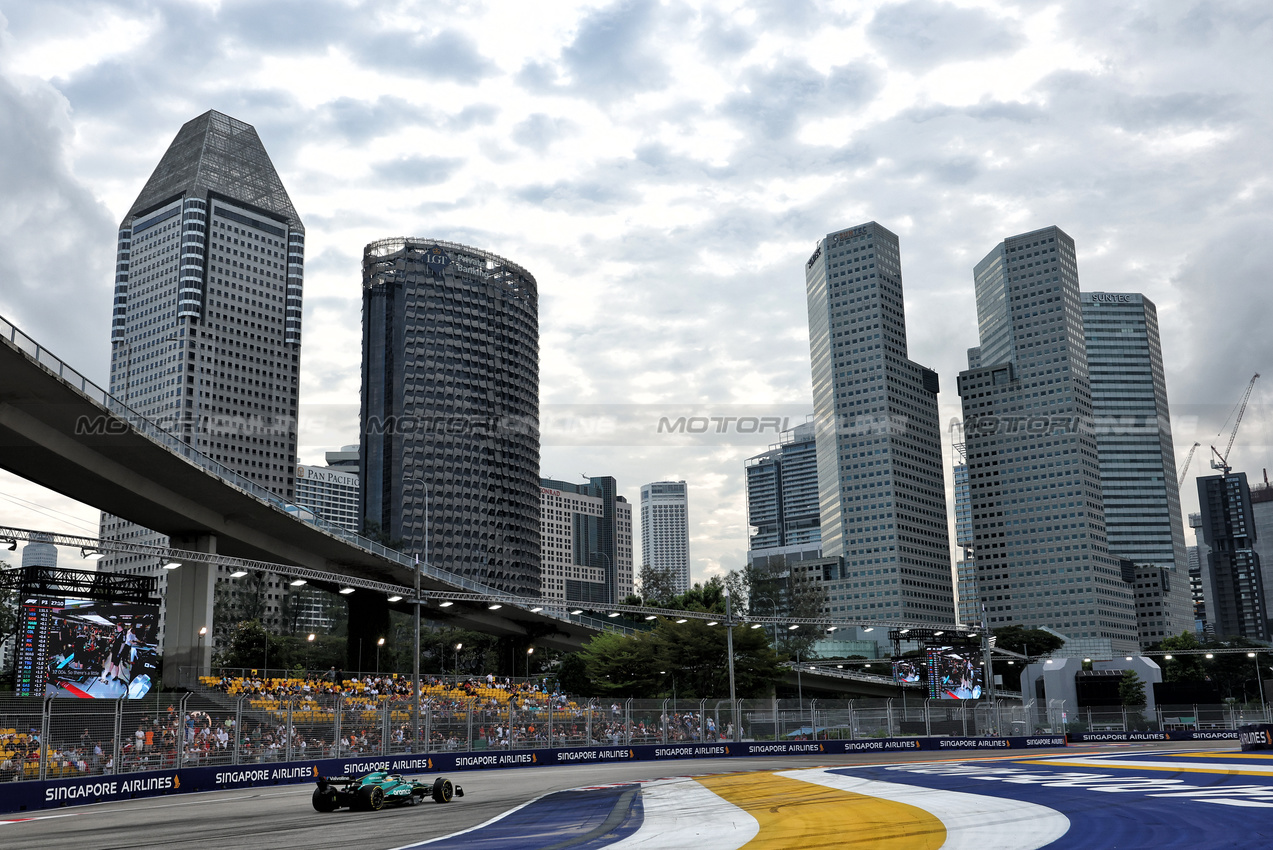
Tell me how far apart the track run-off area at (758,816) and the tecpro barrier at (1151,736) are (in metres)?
35.6

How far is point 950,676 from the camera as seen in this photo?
282 ft

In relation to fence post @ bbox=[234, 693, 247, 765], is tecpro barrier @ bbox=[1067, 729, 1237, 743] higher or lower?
lower

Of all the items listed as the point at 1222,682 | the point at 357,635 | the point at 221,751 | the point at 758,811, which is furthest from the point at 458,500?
the point at 758,811

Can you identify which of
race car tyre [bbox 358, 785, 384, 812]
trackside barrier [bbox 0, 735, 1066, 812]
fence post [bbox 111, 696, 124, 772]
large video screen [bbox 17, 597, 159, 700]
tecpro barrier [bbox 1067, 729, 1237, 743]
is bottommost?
tecpro barrier [bbox 1067, 729, 1237, 743]

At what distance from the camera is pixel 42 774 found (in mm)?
27500

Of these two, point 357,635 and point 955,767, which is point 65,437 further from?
point 357,635

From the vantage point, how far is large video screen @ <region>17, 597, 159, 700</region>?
45.6 metres

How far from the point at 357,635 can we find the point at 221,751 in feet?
161

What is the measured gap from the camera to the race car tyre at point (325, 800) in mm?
23016

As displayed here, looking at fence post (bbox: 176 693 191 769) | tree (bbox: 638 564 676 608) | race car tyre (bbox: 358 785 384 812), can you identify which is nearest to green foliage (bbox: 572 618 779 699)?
fence post (bbox: 176 693 191 769)

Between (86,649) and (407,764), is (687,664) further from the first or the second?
(86,649)

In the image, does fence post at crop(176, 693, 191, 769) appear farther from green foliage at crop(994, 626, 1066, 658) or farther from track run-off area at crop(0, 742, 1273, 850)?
green foliage at crop(994, 626, 1066, 658)

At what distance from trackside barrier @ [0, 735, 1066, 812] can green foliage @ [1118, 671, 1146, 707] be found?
47.2m

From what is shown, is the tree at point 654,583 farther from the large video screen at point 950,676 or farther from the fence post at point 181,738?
the fence post at point 181,738
